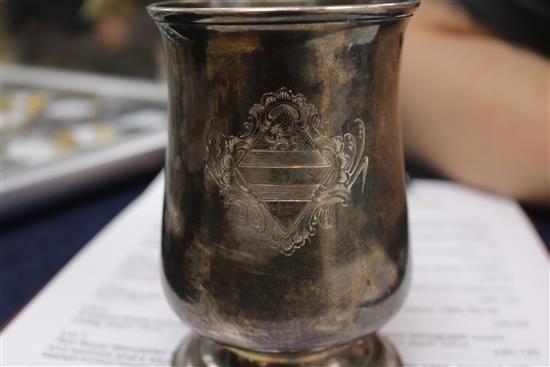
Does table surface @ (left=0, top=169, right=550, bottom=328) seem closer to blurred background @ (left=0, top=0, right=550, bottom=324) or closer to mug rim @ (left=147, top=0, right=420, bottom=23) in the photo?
blurred background @ (left=0, top=0, right=550, bottom=324)

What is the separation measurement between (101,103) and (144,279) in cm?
55

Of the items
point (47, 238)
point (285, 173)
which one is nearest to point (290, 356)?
point (285, 173)

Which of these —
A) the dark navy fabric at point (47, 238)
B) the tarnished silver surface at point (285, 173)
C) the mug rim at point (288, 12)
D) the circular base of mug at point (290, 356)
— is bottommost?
the dark navy fabric at point (47, 238)

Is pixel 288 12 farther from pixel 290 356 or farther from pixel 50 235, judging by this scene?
pixel 50 235

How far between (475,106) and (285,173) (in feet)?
1.22

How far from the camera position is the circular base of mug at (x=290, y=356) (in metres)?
0.32

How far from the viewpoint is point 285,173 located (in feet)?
0.85

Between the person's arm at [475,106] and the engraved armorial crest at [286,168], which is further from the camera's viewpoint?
the person's arm at [475,106]

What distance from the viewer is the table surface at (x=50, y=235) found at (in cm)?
46

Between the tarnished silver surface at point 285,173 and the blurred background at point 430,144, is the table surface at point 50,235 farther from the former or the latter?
the tarnished silver surface at point 285,173

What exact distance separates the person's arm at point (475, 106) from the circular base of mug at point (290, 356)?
0.92 ft

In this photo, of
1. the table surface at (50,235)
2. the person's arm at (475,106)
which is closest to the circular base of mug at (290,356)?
the table surface at (50,235)

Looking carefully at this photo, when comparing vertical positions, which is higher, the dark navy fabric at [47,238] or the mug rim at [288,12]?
the mug rim at [288,12]

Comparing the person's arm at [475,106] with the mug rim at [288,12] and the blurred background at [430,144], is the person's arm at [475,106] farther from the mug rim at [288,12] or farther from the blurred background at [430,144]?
the mug rim at [288,12]
